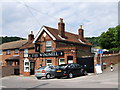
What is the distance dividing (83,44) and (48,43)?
739 cm

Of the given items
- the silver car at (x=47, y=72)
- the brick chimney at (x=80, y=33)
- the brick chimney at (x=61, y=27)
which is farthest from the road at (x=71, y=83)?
the brick chimney at (x=80, y=33)

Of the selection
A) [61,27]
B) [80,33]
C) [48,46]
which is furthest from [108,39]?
[48,46]

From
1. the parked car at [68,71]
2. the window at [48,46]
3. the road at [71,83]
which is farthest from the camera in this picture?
the window at [48,46]

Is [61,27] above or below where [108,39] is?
below

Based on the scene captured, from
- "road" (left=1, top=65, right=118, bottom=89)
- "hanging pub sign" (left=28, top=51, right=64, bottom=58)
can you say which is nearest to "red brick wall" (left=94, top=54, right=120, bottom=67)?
"hanging pub sign" (left=28, top=51, right=64, bottom=58)

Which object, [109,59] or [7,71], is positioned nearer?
[109,59]

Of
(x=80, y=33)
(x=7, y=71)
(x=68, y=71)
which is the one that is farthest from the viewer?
(x=80, y=33)

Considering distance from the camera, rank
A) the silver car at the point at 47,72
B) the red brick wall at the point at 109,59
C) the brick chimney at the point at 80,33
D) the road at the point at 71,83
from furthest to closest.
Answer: the brick chimney at the point at 80,33 → the red brick wall at the point at 109,59 → the silver car at the point at 47,72 → the road at the point at 71,83

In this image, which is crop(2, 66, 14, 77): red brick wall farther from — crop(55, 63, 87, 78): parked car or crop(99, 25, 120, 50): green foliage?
crop(99, 25, 120, 50): green foliage

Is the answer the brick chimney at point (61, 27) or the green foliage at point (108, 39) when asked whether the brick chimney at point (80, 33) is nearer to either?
the brick chimney at point (61, 27)

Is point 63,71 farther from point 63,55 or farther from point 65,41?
point 65,41

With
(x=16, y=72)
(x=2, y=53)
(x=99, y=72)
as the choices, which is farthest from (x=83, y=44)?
(x=2, y=53)

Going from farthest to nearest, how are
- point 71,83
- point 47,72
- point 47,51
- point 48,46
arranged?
Result: point 48,46
point 47,51
point 47,72
point 71,83

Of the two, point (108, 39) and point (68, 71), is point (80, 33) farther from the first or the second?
point (108, 39)
